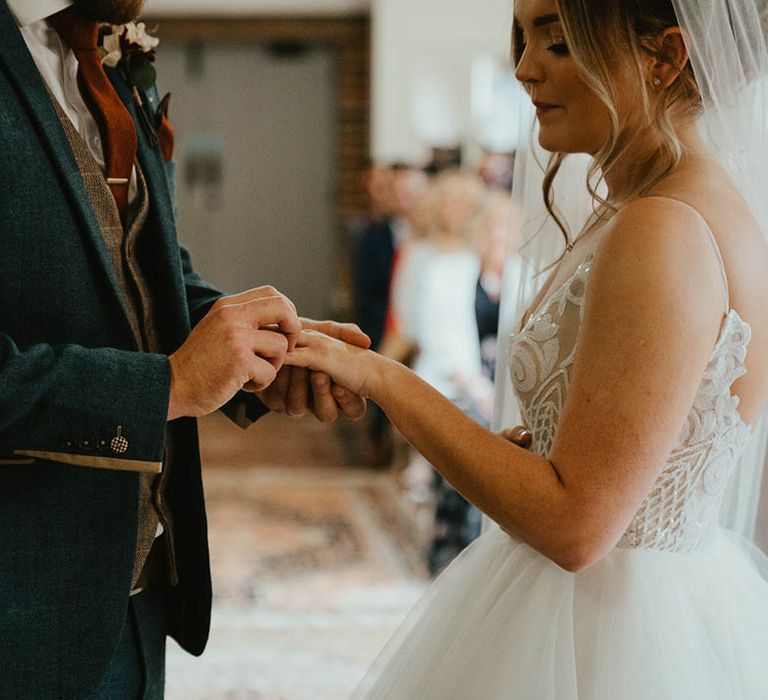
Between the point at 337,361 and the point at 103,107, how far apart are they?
0.46m

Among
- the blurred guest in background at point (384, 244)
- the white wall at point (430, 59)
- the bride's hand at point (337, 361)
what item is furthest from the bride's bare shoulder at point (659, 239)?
the white wall at point (430, 59)

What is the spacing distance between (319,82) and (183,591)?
27.1 feet

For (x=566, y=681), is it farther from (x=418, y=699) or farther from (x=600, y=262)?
(x=600, y=262)

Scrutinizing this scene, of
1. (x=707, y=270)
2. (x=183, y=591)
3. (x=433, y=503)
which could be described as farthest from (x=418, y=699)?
(x=433, y=503)

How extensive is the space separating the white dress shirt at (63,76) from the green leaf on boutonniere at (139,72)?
117 millimetres

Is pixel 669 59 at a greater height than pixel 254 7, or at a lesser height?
lesser

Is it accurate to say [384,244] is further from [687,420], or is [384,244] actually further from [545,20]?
[687,420]

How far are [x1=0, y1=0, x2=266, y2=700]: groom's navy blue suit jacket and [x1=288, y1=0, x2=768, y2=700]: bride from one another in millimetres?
279

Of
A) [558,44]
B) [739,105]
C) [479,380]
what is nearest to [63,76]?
[558,44]

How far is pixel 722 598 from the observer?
142 centimetres

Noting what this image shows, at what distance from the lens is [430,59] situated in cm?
810

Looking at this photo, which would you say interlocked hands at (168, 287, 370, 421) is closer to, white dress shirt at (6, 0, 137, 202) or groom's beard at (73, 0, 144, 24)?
white dress shirt at (6, 0, 137, 202)

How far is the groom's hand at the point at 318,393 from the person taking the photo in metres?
1.51

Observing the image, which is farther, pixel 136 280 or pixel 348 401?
pixel 348 401
